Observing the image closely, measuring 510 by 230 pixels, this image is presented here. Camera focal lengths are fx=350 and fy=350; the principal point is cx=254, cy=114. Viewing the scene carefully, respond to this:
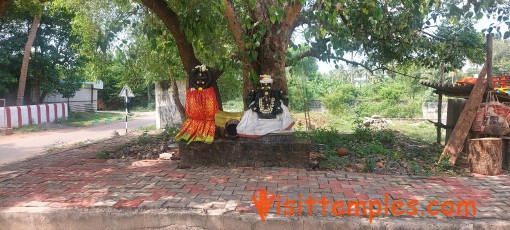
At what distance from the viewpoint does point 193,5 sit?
22.4 feet

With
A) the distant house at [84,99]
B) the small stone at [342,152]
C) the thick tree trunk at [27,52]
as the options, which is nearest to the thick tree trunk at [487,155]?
the small stone at [342,152]

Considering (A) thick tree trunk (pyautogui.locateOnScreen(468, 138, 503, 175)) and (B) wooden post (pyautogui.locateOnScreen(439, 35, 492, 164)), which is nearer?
(A) thick tree trunk (pyautogui.locateOnScreen(468, 138, 503, 175))

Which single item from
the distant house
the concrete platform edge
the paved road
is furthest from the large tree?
the distant house

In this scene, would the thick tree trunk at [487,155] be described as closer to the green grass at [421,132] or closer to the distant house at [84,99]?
the green grass at [421,132]

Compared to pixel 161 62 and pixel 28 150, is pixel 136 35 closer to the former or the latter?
pixel 161 62

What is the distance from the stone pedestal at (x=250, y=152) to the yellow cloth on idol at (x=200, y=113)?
18 centimetres

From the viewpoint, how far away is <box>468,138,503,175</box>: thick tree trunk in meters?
5.79

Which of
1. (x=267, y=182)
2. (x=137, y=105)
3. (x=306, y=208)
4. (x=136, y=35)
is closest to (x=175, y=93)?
(x=136, y=35)

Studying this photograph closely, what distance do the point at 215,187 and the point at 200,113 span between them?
6.20ft

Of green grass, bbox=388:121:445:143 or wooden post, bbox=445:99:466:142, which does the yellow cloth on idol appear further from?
green grass, bbox=388:121:445:143

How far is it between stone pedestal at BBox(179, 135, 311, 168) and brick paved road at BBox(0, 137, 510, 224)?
8.3 inches

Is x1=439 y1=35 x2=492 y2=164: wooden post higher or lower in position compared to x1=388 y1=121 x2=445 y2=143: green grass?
higher

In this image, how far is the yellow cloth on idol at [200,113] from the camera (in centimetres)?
647

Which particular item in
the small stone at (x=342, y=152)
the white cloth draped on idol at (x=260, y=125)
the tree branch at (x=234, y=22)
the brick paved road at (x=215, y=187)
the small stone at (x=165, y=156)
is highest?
the tree branch at (x=234, y=22)
